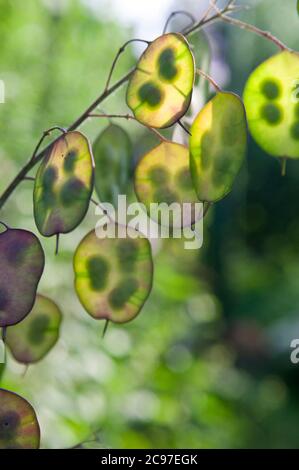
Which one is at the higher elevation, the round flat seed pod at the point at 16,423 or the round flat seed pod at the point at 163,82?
the round flat seed pod at the point at 163,82

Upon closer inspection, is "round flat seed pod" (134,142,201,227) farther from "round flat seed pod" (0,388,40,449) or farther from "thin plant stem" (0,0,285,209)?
"round flat seed pod" (0,388,40,449)

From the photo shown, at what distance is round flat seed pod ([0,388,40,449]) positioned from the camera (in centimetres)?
48

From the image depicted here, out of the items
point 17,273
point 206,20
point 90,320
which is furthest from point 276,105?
point 90,320

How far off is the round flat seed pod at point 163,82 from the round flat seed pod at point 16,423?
0.20m

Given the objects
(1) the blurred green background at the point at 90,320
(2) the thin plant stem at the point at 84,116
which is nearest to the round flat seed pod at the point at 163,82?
(2) the thin plant stem at the point at 84,116

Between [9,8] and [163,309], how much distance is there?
0.73 metres

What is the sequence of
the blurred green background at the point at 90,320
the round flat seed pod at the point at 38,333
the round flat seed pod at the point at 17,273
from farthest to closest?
the blurred green background at the point at 90,320 → the round flat seed pod at the point at 38,333 → the round flat seed pod at the point at 17,273

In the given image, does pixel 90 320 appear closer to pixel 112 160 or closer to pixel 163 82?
pixel 112 160

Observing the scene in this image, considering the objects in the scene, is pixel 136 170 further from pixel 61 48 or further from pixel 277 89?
pixel 61 48

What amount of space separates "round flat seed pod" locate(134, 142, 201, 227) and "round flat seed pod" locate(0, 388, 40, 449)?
16 cm

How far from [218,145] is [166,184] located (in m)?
0.06

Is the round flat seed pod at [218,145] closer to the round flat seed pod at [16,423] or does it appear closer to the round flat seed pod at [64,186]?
the round flat seed pod at [64,186]

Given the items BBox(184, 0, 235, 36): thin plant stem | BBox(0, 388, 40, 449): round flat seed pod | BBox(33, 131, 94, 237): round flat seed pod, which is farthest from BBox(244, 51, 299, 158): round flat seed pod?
BBox(0, 388, 40, 449): round flat seed pod

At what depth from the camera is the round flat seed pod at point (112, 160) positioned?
0.63 meters
